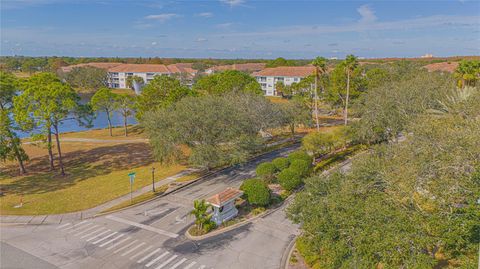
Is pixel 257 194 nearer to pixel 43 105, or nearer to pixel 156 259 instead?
pixel 156 259

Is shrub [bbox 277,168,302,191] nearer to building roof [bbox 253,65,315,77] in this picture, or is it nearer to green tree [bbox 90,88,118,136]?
green tree [bbox 90,88,118,136]

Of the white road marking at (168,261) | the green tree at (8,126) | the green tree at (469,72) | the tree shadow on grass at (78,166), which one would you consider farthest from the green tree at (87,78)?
the white road marking at (168,261)

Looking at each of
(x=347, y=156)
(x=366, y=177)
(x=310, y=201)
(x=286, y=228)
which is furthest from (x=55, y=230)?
(x=347, y=156)

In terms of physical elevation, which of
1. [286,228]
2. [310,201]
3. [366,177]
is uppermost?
[366,177]

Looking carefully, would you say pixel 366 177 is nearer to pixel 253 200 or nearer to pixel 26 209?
pixel 253 200

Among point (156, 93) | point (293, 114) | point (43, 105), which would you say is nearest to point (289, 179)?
point (293, 114)

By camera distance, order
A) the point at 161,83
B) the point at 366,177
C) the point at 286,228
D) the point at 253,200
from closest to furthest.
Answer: the point at 366,177
the point at 286,228
the point at 253,200
the point at 161,83
